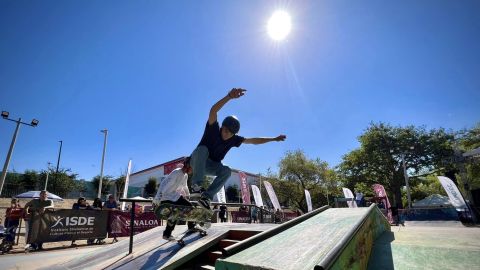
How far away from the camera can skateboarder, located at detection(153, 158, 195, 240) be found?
12.8 ft

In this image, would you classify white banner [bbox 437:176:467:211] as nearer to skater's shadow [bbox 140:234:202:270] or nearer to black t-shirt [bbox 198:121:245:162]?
black t-shirt [bbox 198:121:245:162]

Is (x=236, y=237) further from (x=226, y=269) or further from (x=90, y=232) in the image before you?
(x=90, y=232)

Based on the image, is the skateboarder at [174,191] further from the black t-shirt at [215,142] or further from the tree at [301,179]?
the tree at [301,179]

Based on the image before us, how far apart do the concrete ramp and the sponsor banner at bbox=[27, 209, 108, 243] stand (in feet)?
31.2

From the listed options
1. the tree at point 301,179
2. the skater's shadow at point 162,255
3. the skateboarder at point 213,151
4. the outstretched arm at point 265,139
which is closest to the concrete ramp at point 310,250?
the skater's shadow at point 162,255

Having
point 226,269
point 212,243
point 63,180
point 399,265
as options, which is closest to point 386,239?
point 399,265

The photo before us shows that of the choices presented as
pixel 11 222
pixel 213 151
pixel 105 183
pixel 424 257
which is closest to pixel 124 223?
pixel 11 222

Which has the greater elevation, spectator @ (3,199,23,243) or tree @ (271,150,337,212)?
tree @ (271,150,337,212)

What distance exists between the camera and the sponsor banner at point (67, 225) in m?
8.88

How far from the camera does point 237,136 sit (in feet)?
14.4

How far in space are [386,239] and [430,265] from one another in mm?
1283

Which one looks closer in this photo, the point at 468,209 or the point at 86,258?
the point at 86,258

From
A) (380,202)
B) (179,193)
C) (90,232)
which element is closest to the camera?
(179,193)

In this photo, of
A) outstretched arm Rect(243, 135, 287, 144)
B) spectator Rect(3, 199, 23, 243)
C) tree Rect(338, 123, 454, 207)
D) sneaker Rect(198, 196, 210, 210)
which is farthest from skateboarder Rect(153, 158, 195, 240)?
tree Rect(338, 123, 454, 207)
